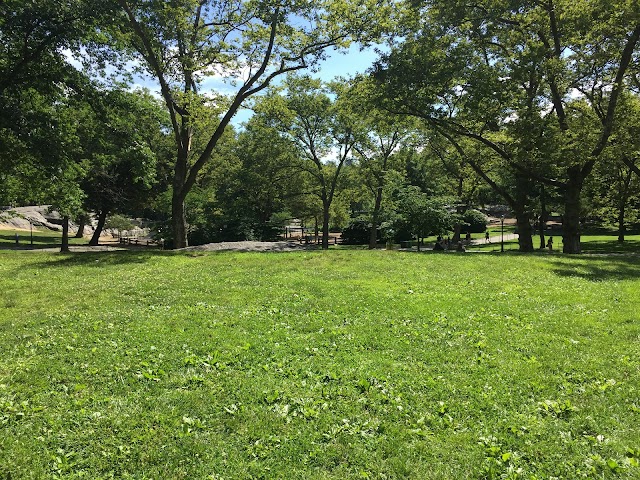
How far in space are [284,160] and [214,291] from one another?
24.1 metres

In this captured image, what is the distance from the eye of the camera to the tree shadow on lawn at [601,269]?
432 inches

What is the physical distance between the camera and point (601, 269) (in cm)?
1205

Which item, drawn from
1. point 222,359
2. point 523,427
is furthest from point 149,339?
point 523,427

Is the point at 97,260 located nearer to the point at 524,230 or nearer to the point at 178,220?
the point at 178,220

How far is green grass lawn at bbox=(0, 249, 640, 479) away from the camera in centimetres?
366

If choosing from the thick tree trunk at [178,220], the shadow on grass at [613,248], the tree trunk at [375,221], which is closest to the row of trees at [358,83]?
the thick tree trunk at [178,220]

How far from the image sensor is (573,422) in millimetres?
4191

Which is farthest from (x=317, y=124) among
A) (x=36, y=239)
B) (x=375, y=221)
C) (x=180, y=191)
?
(x=36, y=239)

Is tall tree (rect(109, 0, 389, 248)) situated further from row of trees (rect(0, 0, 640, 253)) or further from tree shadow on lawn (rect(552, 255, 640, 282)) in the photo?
tree shadow on lawn (rect(552, 255, 640, 282))

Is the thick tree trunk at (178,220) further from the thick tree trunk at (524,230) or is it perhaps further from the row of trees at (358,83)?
the thick tree trunk at (524,230)

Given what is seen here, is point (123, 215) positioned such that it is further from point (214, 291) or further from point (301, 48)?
point (214, 291)

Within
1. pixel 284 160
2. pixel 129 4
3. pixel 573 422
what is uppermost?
pixel 129 4

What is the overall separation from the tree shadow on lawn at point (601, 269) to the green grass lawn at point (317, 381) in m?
1.42

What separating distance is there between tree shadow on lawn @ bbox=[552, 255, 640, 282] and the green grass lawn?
1.42 metres
